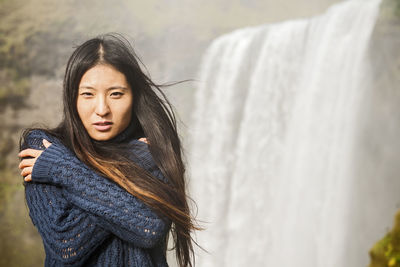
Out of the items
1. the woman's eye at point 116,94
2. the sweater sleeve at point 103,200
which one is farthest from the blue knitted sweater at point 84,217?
the woman's eye at point 116,94

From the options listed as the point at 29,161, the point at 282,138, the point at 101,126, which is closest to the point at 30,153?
the point at 29,161

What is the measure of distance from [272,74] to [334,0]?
3840 mm

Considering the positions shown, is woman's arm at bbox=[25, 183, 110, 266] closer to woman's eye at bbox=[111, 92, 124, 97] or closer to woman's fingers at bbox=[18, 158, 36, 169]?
woman's fingers at bbox=[18, 158, 36, 169]

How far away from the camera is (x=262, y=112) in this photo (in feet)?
19.4

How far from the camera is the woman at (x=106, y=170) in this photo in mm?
774

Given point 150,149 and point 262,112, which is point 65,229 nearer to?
point 150,149

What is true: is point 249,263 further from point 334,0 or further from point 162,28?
point 334,0

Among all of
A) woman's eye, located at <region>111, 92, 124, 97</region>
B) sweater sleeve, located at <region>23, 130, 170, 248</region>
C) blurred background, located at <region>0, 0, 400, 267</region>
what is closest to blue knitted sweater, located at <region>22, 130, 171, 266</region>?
sweater sleeve, located at <region>23, 130, 170, 248</region>

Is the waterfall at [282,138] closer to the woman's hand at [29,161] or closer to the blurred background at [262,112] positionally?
the blurred background at [262,112]

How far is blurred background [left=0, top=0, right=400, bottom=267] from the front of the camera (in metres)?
3.91

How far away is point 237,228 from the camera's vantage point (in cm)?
594

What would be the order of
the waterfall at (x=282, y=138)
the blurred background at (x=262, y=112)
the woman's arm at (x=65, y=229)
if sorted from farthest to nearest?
the waterfall at (x=282, y=138)
the blurred background at (x=262, y=112)
the woman's arm at (x=65, y=229)

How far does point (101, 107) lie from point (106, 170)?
11 centimetres

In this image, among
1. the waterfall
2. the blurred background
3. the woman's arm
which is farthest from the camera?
the waterfall
